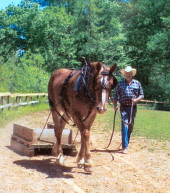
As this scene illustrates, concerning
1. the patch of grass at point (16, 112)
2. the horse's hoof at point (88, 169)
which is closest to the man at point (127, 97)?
the horse's hoof at point (88, 169)

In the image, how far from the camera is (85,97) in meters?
6.36

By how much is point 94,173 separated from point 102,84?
5.35 feet

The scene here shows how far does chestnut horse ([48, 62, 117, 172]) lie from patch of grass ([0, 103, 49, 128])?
6.35 m

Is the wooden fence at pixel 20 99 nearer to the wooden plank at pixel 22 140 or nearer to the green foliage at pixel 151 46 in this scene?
the wooden plank at pixel 22 140

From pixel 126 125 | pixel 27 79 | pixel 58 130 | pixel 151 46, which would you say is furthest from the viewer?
pixel 151 46

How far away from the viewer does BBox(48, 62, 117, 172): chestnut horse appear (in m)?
5.99

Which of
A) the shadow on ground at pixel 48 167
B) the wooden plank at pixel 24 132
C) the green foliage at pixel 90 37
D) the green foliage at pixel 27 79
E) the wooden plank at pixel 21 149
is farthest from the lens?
the green foliage at pixel 90 37

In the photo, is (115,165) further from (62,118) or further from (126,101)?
(126,101)

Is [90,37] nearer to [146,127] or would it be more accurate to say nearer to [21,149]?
[146,127]

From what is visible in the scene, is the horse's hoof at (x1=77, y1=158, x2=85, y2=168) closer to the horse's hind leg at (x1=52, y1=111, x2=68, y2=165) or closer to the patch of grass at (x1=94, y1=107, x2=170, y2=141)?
the horse's hind leg at (x1=52, y1=111, x2=68, y2=165)

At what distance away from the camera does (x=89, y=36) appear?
126 feet

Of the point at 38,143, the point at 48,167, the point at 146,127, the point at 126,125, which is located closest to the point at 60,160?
the point at 48,167

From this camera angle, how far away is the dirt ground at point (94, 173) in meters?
5.35

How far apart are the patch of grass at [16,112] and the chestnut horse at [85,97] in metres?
6.35
